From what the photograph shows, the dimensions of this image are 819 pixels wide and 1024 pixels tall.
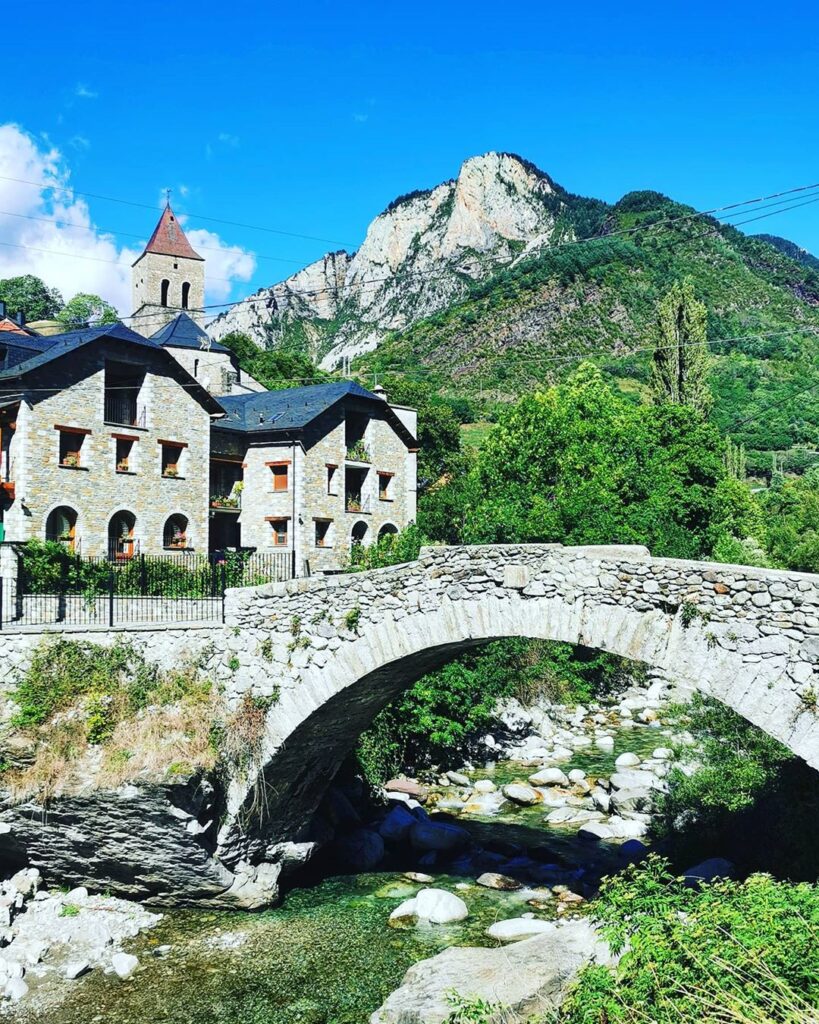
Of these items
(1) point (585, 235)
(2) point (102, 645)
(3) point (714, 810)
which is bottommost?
(3) point (714, 810)

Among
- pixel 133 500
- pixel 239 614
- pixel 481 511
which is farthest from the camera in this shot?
pixel 133 500

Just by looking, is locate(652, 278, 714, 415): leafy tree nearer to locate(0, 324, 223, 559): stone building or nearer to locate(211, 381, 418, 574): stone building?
locate(211, 381, 418, 574): stone building

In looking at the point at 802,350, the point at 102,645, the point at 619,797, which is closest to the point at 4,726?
the point at 102,645

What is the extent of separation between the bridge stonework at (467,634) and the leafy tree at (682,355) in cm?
3241

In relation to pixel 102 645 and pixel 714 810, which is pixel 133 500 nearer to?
pixel 102 645

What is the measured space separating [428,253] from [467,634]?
125 m

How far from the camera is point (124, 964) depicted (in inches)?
447

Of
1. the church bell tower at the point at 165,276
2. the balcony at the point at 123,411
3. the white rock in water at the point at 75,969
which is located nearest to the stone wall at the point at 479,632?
the white rock in water at the point at 75,969

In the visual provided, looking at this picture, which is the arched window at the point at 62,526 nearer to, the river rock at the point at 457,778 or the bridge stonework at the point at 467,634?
the river rock at the point at 457,778

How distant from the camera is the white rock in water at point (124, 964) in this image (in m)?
11.2

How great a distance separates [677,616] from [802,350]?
7203cm

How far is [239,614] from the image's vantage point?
13445 mm

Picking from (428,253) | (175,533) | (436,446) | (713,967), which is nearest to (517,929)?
(713,967)

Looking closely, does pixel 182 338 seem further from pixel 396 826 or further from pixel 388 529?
pixel 396 826
